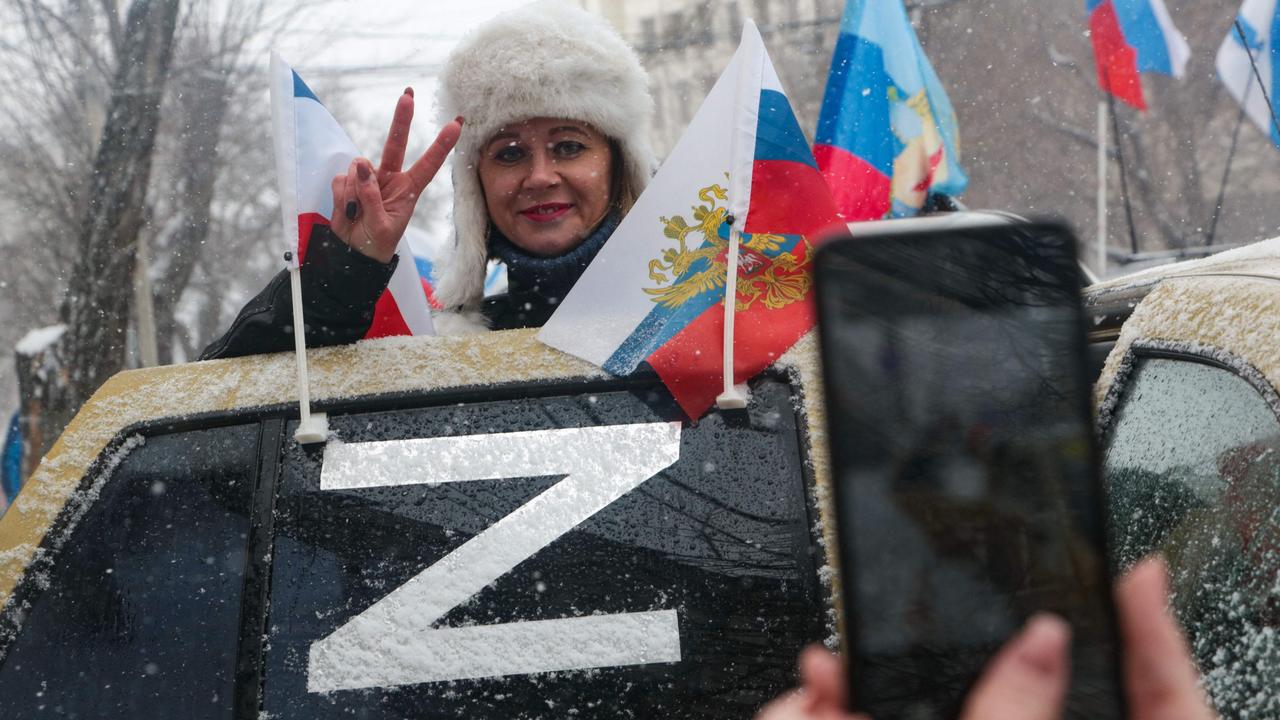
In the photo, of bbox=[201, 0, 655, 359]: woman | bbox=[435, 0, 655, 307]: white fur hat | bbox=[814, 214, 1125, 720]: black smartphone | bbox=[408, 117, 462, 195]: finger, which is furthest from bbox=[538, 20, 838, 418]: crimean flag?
bbox=[814, 214, 1125, 720]: black smartphone

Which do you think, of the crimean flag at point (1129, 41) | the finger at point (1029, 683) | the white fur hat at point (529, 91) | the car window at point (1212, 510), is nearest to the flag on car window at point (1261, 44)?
the crimean flag at point (1129, 41)

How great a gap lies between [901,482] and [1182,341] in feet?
3.64

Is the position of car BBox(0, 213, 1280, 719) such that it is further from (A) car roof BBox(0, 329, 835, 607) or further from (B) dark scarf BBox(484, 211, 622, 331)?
(B) dark scarf BBox(484, 211, 622, 331)

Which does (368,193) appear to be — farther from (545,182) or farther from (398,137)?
(545,182)

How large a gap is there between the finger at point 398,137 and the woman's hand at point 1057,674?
1760 mm

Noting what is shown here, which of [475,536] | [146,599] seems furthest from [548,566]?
[146,599]

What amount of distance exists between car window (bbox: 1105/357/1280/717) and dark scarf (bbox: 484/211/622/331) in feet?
4.69

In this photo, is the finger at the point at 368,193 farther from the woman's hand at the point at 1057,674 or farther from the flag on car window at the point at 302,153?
the woman's hand at the point at 1057,674

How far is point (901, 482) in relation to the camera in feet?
2.43

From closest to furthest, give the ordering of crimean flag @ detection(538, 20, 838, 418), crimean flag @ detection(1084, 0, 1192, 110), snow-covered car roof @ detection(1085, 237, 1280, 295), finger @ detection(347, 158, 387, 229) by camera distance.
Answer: snow-covered car roof @ detection(1085, 237, 1280, 295)
crimean flag @ detection(538, 20, 838, 418)
finger @ detection(347, 158, 387, 229)
crimean flag @ detection(1084, 0, 1192, 110)

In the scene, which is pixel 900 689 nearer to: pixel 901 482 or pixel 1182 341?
pixel 901 482

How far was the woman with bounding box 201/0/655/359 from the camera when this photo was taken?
9.93 ft

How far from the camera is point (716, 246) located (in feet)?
7.16

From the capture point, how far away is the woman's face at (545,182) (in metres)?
3.04
